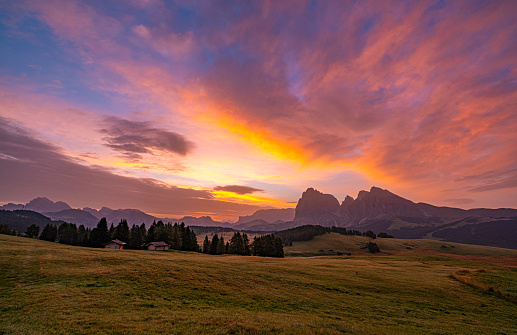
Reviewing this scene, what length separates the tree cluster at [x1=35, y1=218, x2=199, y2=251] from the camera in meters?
105

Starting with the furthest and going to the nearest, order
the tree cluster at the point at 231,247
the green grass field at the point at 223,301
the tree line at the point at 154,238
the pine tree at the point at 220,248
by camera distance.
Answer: the pine tree at the point at 220,248 < the tree cluster at the point at 231,247 < the tree line at the point at 154,238 < the green grass field at the point at 223,301

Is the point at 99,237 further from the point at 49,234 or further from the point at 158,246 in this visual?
the point at 49,234

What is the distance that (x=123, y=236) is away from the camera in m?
109

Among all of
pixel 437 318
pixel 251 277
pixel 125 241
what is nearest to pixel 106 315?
pixel 251 277

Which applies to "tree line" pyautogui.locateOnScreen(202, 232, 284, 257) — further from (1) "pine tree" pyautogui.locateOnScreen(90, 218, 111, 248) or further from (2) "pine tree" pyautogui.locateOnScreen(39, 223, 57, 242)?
(2) "pine tree" pyautogui.locateOnScreen(39, 223, 57, 242)

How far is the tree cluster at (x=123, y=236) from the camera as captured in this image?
346ft

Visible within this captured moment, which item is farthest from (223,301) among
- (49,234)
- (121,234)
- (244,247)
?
(49,234)

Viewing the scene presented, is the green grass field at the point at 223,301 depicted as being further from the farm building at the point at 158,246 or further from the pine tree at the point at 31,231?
the pine tree at the point at 31,231

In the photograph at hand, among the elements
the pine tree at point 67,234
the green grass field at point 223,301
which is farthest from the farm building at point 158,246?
the green grass field at point 223,301

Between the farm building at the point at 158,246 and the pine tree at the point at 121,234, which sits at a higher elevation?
the pine tree at the point at 121,234

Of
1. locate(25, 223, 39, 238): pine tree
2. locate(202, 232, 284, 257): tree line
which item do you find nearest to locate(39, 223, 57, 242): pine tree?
locate(25, 223, 39, 238): pine tree

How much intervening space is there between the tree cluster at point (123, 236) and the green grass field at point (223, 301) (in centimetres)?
8159

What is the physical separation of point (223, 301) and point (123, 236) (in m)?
106

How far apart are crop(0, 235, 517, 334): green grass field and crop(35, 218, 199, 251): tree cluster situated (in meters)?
81.6
